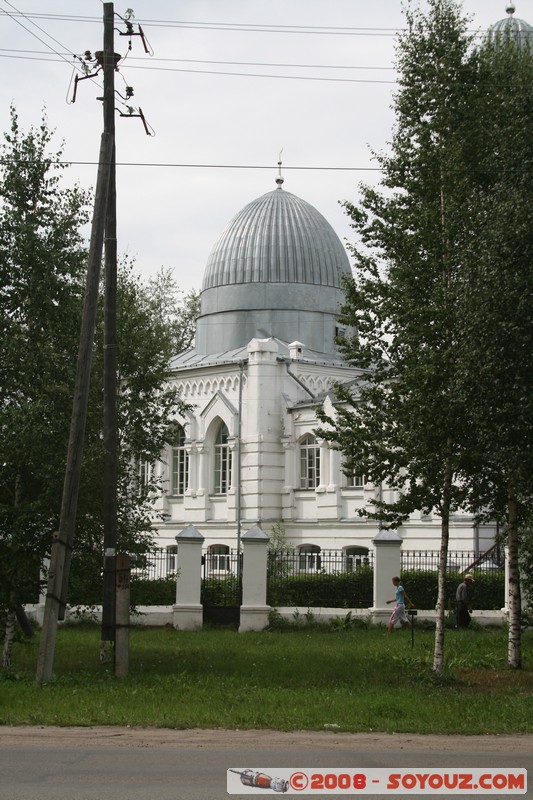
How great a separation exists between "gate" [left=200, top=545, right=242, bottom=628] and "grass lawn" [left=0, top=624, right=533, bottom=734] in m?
2.29

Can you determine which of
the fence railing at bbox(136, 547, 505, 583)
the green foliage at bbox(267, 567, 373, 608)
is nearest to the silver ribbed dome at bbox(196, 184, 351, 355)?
the fence railing at bbox(136, 547, 505, 583)

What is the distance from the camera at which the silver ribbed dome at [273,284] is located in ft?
152

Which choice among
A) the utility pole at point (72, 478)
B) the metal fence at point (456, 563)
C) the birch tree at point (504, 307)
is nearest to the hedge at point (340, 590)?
the metal fence at point (456, 563)

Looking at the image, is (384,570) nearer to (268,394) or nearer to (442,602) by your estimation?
(442,602)

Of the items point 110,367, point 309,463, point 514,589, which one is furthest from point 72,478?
point 309,463

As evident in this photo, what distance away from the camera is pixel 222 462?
44531mm

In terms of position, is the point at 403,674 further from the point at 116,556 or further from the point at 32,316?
the point at 32,316

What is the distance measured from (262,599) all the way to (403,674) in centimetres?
892

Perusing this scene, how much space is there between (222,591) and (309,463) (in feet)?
48.0

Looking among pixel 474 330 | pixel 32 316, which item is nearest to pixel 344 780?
pixel 474 330

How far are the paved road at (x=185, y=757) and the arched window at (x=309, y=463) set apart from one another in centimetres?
2941

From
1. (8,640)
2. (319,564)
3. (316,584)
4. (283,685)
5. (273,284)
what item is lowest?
(283,685)

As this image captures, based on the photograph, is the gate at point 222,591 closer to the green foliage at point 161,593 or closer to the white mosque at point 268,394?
the green foliage at point 161,593

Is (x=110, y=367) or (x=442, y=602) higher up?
(x=110, y=367)
